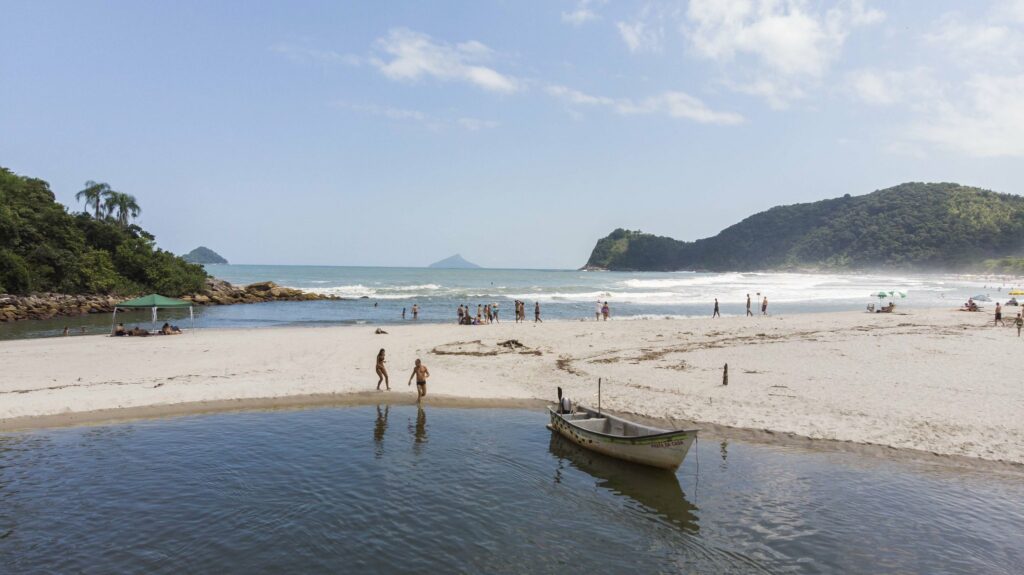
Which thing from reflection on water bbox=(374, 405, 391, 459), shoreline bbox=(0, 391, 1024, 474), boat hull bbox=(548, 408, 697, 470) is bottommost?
reflection on water bbox=(374, 405, 391, 459)

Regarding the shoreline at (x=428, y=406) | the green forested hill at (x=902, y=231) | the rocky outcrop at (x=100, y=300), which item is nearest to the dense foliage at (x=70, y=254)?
the rocky outcrop at (x=100, y=300)

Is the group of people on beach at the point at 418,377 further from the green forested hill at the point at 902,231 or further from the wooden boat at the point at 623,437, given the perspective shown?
the green forested hill at the point at 902,231

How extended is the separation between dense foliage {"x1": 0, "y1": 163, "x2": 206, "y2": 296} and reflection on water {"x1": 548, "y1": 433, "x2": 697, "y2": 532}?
53677 mm

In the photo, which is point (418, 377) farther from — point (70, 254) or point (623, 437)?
point (70, 254)

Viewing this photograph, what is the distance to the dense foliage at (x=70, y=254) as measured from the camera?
152 ft

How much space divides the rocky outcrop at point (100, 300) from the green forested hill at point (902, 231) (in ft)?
479

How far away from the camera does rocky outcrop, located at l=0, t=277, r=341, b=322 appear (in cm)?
4188

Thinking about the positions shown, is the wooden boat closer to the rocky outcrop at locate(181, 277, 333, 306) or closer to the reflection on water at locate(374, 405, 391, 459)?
the reflection on water at locate(374, 405, 391, 459)

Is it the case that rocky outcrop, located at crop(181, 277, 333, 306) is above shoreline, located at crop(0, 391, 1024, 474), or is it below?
above

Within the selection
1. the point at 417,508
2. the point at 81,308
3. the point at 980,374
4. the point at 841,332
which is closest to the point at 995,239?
the point at 841,332

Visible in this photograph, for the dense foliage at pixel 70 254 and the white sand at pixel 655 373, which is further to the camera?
the dense foliage at pixel 70 254

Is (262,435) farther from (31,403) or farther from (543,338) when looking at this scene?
(543,338)

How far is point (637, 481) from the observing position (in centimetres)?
1150

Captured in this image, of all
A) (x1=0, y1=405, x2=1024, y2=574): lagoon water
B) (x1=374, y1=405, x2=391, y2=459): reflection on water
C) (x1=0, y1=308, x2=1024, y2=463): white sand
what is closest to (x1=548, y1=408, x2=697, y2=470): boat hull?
(x1=0, y1=405, x2=1024, y2=574): lagoon water
